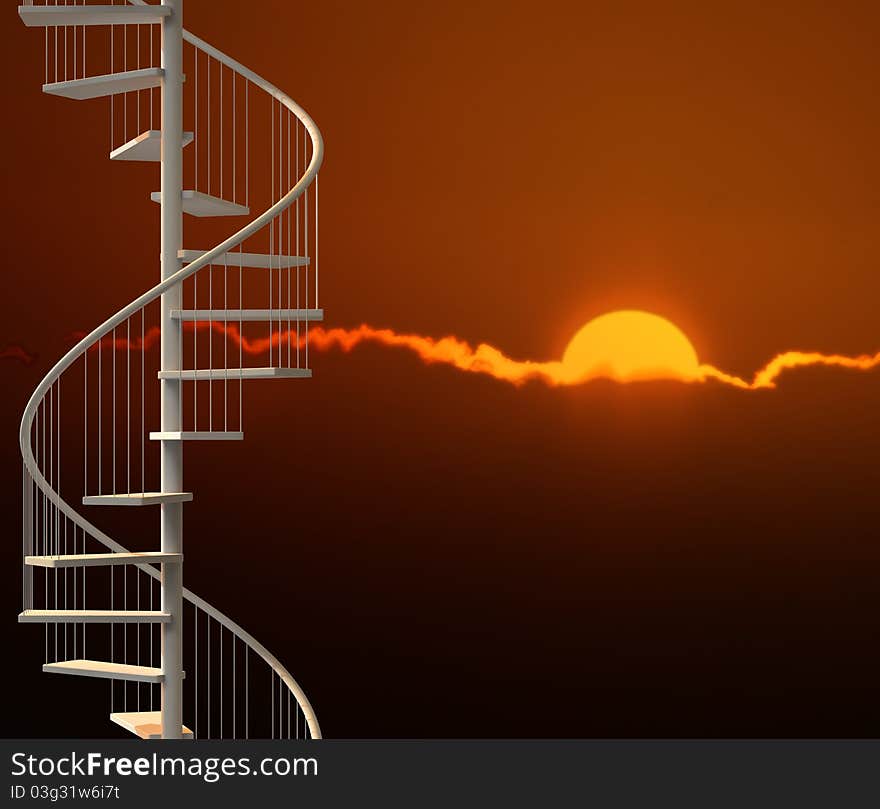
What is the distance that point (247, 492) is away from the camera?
7.98m

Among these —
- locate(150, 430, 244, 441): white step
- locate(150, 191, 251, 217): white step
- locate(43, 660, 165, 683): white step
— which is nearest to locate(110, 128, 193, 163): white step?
locate(150, 191, 251, 217): white step

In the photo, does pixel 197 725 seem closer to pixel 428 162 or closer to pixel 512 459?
pixel 512 459

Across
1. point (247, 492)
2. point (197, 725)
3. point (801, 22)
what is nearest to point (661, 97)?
point (801, 22)

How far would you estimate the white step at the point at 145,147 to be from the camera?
6.20 meters

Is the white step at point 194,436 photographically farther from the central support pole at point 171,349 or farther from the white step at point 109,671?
the white step at point 109,671

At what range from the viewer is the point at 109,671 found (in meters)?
6.05

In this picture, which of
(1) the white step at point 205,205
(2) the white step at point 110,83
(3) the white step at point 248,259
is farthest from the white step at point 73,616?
(2) the white step at point 110,83

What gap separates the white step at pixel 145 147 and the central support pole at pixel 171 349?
51mm

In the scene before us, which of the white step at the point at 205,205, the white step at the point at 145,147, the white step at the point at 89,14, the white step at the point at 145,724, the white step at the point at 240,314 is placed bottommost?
the white step at the point at 145,724

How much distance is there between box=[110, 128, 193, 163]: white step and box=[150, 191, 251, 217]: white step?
197 millimetres

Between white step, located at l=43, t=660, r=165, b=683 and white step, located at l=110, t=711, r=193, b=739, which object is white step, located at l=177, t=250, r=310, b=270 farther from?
white step, located at l=110, t=711, r=193, b=739

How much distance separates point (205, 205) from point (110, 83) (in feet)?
2.31

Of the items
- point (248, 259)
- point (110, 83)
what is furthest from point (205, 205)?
point (110, 83)

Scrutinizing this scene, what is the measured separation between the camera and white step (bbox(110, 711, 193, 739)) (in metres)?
6.27
